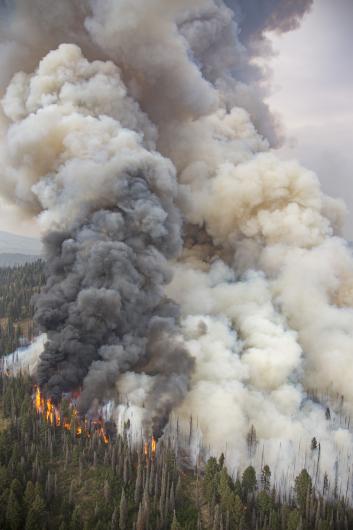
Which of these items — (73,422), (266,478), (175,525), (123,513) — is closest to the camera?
(175,525)

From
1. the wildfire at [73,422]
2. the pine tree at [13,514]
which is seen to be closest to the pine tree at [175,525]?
the wildfire at [73,422]

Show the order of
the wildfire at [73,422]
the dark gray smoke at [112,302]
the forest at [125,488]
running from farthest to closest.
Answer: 1. the wildfire at [73,422]
2. the dark gray smoke at [112,302]
3. the forest at [125,488]

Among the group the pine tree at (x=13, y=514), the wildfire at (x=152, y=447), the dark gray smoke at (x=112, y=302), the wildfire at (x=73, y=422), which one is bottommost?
the pine tree at (x=13, y=514)

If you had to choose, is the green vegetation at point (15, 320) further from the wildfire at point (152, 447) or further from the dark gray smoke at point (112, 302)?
the wildfire at point (152, 447)

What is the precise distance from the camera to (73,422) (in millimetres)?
88000

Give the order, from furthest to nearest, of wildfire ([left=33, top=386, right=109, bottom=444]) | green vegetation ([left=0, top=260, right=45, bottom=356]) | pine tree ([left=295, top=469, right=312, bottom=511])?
green vegetation ([left=0, top=260, right=45, bottom=356]), wildfire ([left=33, top=386, right=109, bottom=444]), pine tree ([left=295, top=469, right=312, bottom=511])

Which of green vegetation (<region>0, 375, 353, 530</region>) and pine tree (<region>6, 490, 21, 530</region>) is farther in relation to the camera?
green vegetation (<region>0, 375, 353, 530</region>)

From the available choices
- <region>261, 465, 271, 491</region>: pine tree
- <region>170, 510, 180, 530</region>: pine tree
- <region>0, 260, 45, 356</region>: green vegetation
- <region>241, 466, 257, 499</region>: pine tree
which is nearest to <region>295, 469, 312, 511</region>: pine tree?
<region>261, 465, 271, 491</region>: pine tree

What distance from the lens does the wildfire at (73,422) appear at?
87.2 meters

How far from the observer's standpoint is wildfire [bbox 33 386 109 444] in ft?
286

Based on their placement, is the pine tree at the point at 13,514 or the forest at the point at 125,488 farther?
the forest at the point at 125,488

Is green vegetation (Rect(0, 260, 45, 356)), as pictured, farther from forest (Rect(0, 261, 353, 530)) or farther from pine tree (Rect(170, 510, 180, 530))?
pine tree (Rect(170, 510, 180, 530))

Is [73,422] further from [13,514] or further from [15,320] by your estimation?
[15,320]

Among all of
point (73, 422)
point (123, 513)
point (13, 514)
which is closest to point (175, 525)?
point (123, 513)
